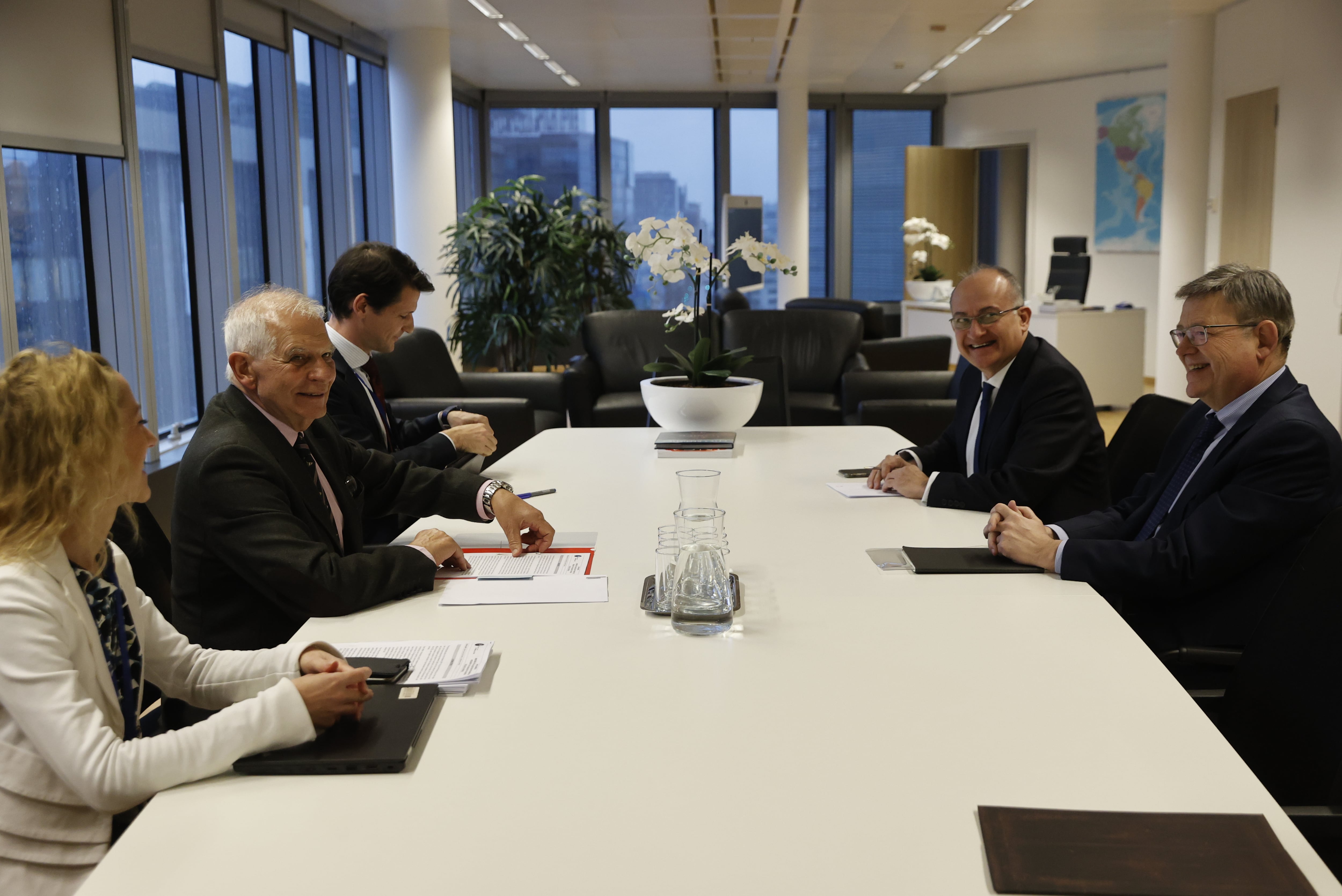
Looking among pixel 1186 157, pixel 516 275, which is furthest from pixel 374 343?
pixel 1186 157

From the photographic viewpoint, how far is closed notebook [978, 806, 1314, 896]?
966mm

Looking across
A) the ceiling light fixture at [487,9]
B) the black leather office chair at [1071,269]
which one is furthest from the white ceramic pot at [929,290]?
the ceiling light fixture at [487,9]

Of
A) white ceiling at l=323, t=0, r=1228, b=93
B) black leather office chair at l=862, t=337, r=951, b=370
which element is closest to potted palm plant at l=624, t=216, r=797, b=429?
black leather office chair at l=862, t=337, r=951, b=370

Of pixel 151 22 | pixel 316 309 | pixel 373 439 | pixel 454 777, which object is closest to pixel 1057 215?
pixel 151 22

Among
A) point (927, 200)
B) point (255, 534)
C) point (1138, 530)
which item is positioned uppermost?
point (927, 200)

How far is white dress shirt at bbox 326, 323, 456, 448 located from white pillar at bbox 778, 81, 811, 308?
8.42 meters

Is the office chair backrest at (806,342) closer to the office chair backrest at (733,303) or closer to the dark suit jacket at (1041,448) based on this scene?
the office chair backrest at (733,303)

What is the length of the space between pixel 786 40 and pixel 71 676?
8826 mm

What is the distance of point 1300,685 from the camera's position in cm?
163

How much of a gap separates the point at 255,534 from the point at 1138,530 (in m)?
1.75

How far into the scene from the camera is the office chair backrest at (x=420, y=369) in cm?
523

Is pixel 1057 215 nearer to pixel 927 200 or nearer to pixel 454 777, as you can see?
pixel 927 200

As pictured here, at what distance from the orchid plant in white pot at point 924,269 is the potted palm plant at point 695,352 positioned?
723 centimetres

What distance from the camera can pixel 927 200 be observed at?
41.9 feet
